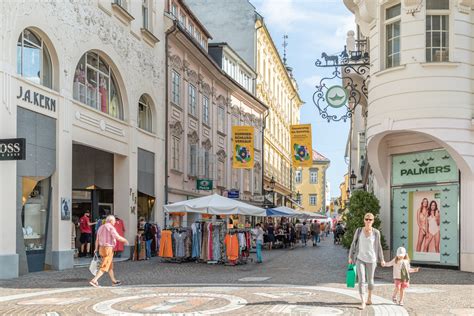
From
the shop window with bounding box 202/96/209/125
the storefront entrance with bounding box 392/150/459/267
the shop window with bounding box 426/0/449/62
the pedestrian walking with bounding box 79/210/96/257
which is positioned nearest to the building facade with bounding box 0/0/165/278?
the pedestrian walking with bounding box 79/210/96/257

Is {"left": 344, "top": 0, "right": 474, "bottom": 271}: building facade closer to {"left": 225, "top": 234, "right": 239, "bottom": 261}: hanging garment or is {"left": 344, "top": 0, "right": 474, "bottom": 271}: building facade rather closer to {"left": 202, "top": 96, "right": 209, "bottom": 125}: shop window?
{"left": 225, "top": 234, "right": 239, "bottom": 261}: hanging garment

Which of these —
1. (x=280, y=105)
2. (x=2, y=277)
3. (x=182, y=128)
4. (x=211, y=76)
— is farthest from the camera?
(x=280, y=105)

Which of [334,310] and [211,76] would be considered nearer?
[334,310]

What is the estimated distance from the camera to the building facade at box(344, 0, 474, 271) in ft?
60.1

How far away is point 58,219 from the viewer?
19.6m

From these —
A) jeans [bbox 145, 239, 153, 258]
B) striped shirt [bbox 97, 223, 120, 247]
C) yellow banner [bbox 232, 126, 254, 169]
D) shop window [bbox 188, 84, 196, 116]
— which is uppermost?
shop window [bbox 188, 84, 196, 116]

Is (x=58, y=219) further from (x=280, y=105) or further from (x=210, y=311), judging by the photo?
(x=280, y=105)

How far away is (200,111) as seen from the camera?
3553 centimetres

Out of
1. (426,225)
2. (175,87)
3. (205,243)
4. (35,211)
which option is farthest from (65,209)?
(175,87)

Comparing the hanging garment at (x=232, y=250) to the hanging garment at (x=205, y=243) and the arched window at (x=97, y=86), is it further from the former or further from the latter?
the arched window at (x=97, y=86)

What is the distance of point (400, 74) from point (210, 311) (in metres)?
10.4

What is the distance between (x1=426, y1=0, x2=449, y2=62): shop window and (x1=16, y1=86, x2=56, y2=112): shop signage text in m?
10.5

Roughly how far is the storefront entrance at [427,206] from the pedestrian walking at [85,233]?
10.3 metres

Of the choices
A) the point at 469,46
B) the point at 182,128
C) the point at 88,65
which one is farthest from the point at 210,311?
the point at 182,128
